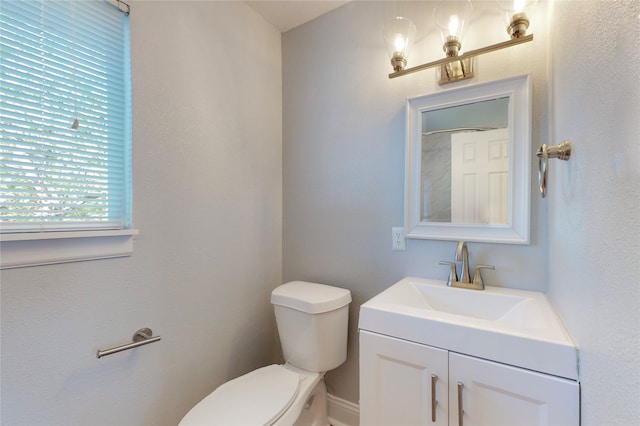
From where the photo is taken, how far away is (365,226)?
4.87 ft

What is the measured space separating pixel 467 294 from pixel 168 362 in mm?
1319

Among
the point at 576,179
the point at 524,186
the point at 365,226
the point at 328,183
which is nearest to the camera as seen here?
the point at 576,179

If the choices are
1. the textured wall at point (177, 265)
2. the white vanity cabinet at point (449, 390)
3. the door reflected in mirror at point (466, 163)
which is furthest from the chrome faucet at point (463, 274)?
the textured wall at point (177, 265)

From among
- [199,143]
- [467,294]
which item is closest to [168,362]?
[199,143]

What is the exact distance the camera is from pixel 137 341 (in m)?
1.08

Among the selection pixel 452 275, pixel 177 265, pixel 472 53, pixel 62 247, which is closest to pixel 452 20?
pixel 472 53

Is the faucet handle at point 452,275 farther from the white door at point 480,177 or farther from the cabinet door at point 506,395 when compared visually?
the cabinet door at point 506,395

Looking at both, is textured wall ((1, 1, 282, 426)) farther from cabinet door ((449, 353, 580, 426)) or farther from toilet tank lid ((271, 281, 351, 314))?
cabinet door ((449, 353, 580, 426))

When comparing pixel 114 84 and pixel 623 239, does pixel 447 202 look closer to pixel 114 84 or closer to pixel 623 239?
pixel 623 239

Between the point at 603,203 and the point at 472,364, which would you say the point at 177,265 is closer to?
the point at 472,364

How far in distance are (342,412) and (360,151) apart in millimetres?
1480

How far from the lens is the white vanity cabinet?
0.69 metres

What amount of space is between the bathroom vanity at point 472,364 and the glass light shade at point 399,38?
1079mm

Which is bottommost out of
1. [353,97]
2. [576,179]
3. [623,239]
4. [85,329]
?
[85,329]
